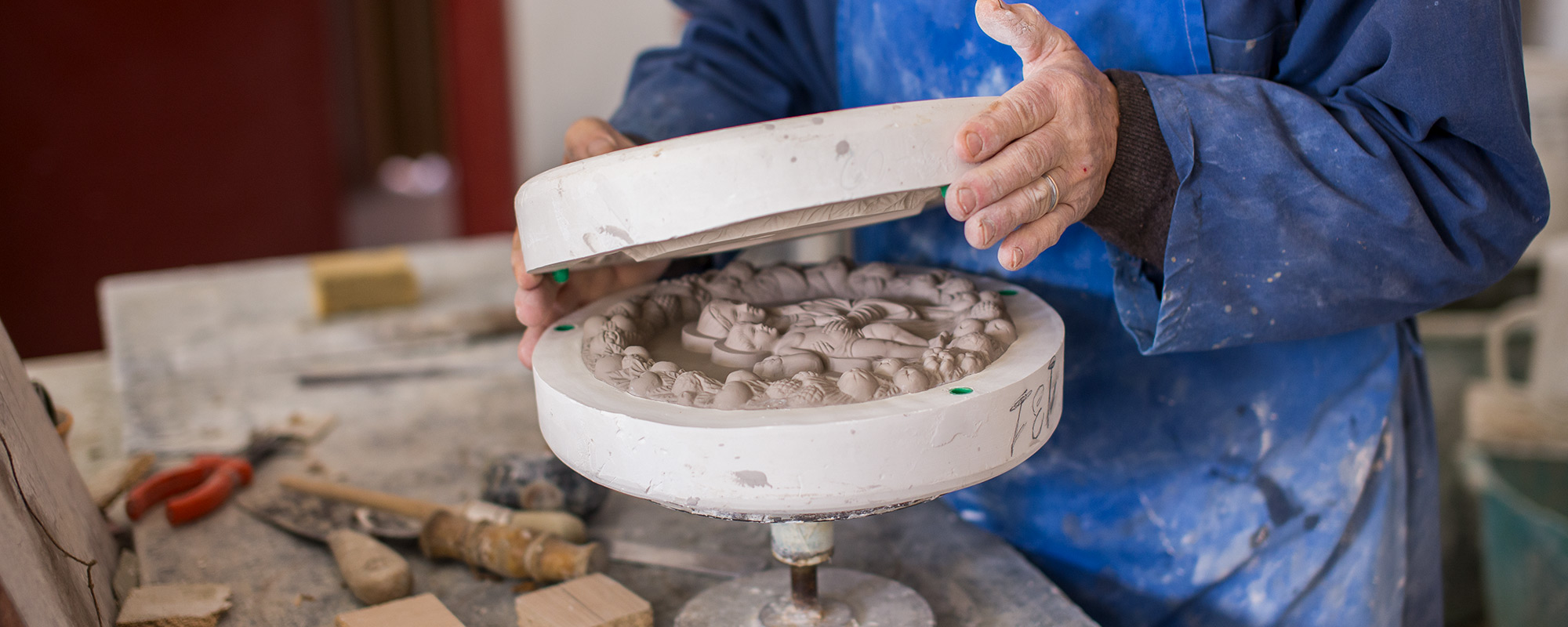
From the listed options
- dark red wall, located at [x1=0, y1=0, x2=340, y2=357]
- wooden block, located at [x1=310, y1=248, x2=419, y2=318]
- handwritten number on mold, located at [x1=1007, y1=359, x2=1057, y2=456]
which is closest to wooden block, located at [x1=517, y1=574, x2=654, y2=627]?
handwritten number on mold, located at [x1=1007, y1=359, x2=1057, y2=456]

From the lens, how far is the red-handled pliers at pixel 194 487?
1562mm

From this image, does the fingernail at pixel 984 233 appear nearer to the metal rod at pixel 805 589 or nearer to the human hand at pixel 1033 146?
the human hand at pixel 1033 146

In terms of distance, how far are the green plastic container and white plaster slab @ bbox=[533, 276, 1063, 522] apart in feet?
7.16

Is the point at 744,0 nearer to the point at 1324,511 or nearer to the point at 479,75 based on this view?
the point at 1324,511

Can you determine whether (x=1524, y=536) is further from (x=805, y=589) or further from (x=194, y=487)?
(x=194, y=487)

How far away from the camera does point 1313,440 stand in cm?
132

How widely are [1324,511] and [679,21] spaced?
3.58 m

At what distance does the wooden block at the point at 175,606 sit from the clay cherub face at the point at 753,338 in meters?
0.78

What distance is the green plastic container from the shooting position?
92.3 inches

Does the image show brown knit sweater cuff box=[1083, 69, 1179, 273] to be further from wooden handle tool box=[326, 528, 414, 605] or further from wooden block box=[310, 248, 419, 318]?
wooden block box=[310, 248, 419, 318]

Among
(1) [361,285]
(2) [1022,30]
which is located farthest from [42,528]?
(1) [361,285]

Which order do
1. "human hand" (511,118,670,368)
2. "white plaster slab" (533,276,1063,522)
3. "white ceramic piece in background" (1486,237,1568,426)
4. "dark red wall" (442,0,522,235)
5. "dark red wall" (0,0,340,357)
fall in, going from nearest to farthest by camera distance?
"white plaster slab" (533,276,1063,522) < "human hand" (511,118,670,368) < "white ceramic piece in background" (1486,237,1568,426) < "dark red wall" (0,0,340,357) < "dark red wall" (442,0,522,235)

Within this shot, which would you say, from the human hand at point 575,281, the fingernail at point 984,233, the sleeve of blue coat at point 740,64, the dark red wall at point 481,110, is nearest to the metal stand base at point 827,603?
the human hand at point 575,281

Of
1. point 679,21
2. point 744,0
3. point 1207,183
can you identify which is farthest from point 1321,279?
point 679,21
